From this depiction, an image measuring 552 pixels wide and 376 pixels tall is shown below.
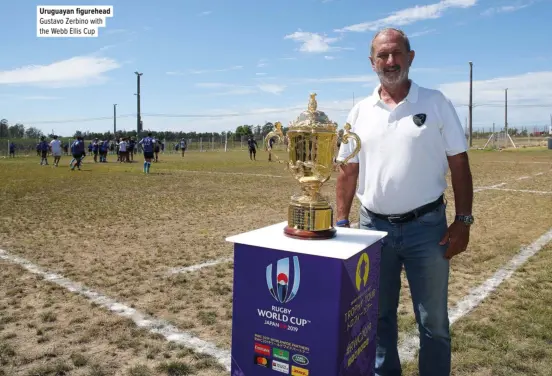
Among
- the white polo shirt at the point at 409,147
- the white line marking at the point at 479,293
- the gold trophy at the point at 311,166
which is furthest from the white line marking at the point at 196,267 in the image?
the gold trophy at the point at 311,166

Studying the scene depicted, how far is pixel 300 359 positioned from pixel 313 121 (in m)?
1.01

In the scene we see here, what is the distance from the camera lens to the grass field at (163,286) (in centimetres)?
319

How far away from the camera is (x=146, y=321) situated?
3814 millimetres

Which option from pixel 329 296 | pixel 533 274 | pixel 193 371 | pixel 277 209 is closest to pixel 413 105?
pixel 329 296

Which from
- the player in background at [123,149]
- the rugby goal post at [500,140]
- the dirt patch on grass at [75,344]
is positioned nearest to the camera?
the dirt patch on grass at [75,344]

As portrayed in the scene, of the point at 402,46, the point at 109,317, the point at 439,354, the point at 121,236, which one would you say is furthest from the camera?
the point at 121,236

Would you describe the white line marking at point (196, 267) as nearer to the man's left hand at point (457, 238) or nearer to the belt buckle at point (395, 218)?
the belt buckle at point (395, 218)

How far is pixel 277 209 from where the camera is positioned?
9641mm

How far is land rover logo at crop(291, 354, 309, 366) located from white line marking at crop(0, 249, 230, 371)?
1.31 metres

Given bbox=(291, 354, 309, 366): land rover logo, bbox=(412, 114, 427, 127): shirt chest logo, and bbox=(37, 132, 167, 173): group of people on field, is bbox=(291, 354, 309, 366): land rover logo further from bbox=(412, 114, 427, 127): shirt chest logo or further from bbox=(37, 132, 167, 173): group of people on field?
bbox=(37, 132, 167, 173): group of people on field

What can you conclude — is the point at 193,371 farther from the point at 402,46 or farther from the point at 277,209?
the point at 277,209

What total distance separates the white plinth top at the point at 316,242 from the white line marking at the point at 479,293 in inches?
60.0

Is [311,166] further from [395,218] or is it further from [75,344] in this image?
[75,344]

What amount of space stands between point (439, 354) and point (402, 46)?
164cm
